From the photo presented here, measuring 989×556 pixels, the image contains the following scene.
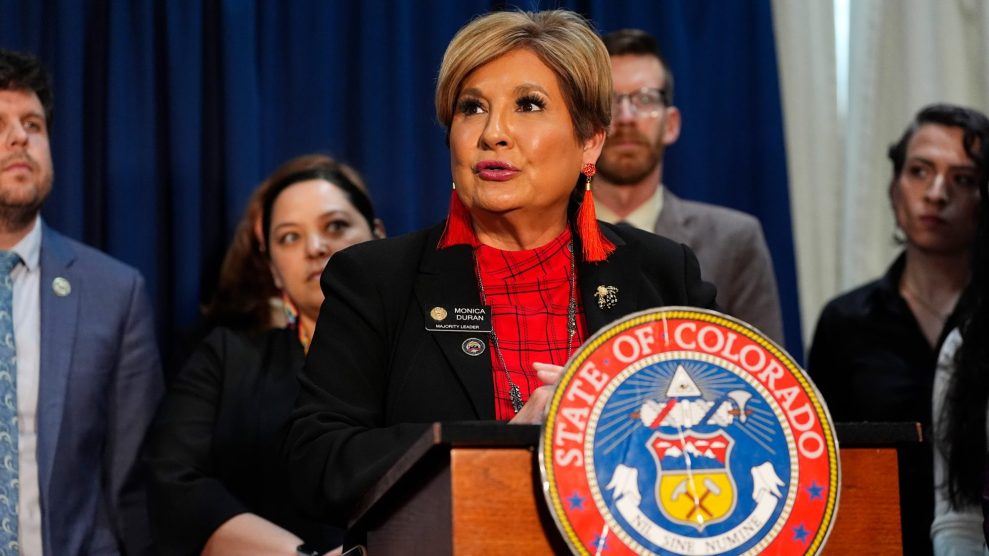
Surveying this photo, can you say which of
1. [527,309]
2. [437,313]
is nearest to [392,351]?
[437,313]

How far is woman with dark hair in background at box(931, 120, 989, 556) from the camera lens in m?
2.53

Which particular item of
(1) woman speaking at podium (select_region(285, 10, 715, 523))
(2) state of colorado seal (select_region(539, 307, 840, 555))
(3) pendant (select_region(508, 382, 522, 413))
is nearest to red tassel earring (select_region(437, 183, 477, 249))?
(1) woman speaking at podium (select_region(285, 10, 715, 523))

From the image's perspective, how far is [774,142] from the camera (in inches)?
148

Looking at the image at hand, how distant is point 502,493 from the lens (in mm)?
1241

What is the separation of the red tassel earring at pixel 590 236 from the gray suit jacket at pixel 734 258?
139 cm

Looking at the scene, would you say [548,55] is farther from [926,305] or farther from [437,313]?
[926,305]

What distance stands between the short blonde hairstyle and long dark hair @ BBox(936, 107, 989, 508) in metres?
1.17

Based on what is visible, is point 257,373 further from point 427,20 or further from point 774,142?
point 774,142

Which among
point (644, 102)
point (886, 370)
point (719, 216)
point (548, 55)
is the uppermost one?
point (548, 55)

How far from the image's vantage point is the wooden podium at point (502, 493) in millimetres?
1224

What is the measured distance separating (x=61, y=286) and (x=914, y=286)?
2.18 meters

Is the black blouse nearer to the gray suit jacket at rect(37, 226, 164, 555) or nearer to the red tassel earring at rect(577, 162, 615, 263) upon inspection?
the red tassel earring at rect(577, 162, 615, 263)

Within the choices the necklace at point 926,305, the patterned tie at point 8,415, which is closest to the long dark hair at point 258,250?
the patterned tie at point 8,415

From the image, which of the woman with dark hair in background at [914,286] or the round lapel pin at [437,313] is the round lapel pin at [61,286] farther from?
the woman with dark hair in background at [914,286]
